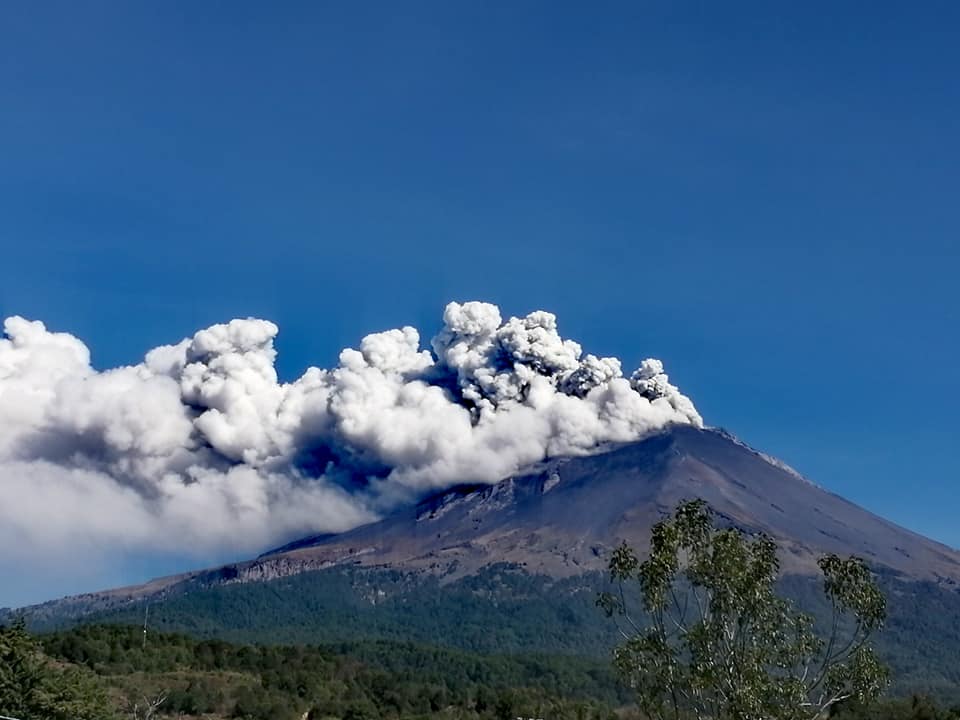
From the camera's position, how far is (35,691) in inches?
1641

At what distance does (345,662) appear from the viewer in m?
94.4

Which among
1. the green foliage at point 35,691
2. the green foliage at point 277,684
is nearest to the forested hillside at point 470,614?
the green foliage at point 277,684

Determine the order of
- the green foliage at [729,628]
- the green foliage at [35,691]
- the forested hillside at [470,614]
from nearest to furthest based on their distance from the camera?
1. the green foliage at [729,628]
2. the green foliage at [35,691]
3. the forested hillside at [470,614]

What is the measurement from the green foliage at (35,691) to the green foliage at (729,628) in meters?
22.3

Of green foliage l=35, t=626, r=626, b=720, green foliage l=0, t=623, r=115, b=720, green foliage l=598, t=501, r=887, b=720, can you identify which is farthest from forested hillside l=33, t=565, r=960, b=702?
green foliage l=598, t=501, r=887, b=720

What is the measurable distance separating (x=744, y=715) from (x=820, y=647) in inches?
163

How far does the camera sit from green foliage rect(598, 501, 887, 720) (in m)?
27.2

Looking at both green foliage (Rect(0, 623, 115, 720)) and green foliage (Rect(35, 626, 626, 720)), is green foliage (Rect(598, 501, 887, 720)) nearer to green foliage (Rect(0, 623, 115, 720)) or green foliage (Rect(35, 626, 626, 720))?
green foliage (Rect(0, 623, 115, 720))

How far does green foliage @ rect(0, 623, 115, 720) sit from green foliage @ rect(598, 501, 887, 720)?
22343 millimetres

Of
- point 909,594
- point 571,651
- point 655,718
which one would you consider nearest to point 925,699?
point 655,718

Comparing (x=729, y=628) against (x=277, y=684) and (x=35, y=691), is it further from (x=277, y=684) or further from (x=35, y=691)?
(x=277, y=684)

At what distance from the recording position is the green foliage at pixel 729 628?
27188mm

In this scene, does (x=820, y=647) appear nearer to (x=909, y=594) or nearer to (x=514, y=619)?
(x=514, y=619)

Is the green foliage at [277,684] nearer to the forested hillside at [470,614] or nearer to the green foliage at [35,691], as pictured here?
the green foliage at [35,691]
